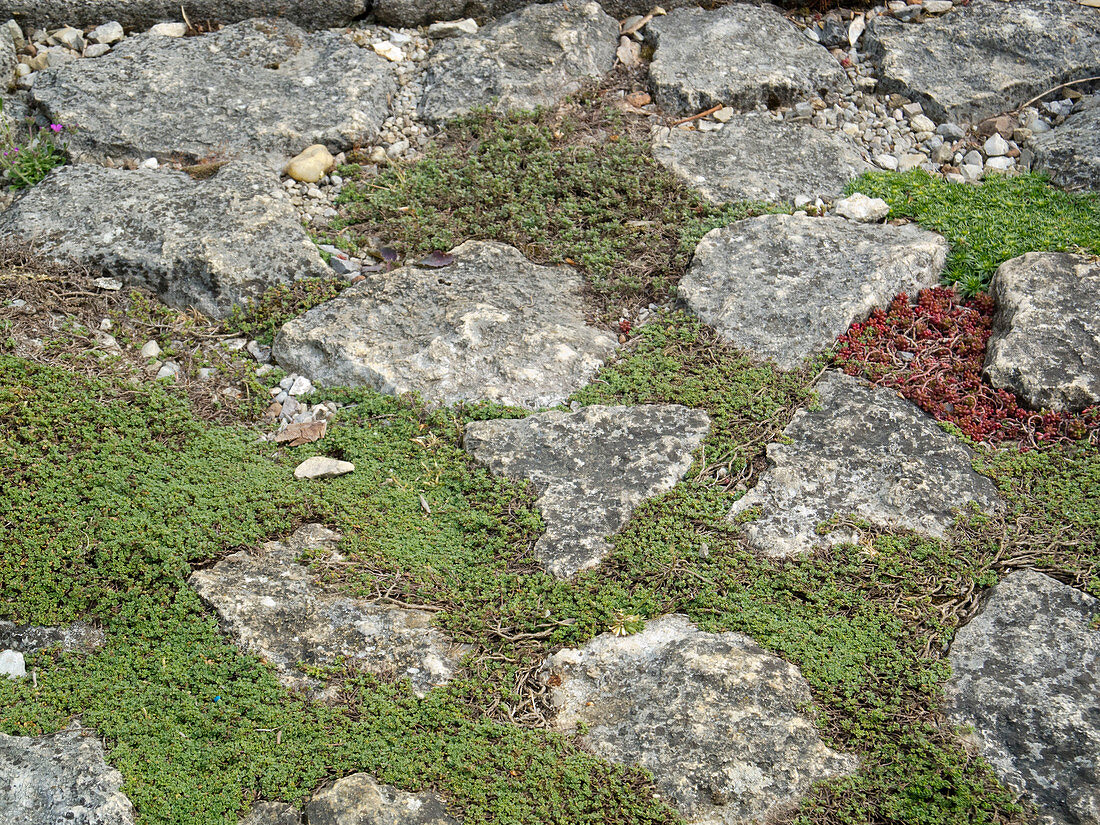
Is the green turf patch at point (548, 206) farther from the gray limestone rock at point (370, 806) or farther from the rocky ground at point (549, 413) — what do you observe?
the gray limestone rock at point (370, 806)

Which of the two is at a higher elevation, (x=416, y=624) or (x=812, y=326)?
(x=812, y=326)

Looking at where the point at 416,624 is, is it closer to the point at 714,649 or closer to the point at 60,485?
the point at 714,649

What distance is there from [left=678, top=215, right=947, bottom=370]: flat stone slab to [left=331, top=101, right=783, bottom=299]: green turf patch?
0.26 m

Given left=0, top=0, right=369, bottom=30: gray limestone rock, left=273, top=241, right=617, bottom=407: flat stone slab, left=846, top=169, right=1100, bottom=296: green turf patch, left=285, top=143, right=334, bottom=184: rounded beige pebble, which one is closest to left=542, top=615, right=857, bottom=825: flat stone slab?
left=273, top=241, right=617, bottom=407: flat stone slab

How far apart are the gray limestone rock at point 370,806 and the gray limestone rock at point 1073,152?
5.93 metres

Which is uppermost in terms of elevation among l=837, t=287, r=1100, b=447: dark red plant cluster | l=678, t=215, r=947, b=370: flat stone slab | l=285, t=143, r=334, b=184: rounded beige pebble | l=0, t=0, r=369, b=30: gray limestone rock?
l=0, t=0, r=369, b=30: gray limestone rock

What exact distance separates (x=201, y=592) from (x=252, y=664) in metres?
0.49

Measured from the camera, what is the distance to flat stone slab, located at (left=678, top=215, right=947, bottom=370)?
17.2 ft

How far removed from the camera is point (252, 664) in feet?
12.3

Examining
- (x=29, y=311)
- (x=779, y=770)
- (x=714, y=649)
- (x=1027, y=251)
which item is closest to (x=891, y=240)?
(x=1027, y=251)

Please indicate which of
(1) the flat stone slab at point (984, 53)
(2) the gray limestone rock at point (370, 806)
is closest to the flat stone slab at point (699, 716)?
(2) the gray limestone rock at point (370, 806)

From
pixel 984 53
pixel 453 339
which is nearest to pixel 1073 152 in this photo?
pixel 984 53

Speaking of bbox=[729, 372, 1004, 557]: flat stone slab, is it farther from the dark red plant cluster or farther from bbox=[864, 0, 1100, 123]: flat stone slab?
bbox=[864, 0, 1100, 123]: flat stone slab

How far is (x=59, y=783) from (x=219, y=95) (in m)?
5.29
